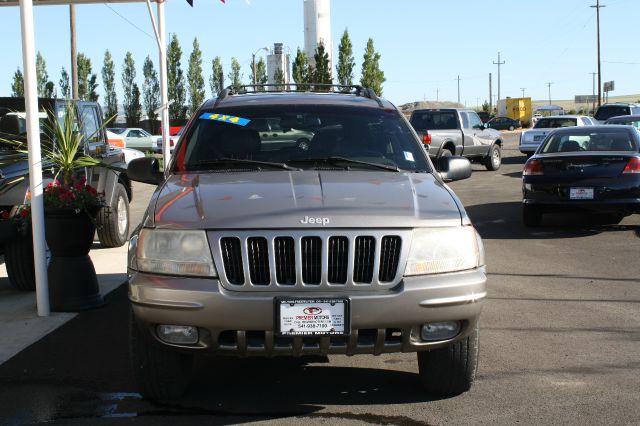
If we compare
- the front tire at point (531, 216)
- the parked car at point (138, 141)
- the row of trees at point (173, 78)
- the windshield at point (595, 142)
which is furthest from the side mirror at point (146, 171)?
the row of trees at point (173, 78)

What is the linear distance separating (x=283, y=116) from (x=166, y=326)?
2.06 m

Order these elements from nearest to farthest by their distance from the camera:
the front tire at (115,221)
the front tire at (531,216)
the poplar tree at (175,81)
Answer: the front tire at (115,221)
the front tire at (531,216)
the poplar tree at (175,81)

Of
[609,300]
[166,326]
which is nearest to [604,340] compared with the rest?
[609,300]

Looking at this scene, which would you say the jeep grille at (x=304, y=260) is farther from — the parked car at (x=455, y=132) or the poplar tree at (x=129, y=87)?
the poplar tree at (x=129, y=87)

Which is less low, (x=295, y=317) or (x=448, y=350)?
(x=295, y=317)

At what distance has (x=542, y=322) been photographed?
6.73 meters

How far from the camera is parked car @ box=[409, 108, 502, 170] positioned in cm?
2336

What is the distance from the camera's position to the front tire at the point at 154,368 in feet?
15.1

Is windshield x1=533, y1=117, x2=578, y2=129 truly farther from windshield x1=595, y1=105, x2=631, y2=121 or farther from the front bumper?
the front bumper

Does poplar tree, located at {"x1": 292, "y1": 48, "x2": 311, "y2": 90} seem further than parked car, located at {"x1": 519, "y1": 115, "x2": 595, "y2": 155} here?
Yes

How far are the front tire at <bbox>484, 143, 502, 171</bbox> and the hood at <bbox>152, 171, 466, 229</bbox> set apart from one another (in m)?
20.7

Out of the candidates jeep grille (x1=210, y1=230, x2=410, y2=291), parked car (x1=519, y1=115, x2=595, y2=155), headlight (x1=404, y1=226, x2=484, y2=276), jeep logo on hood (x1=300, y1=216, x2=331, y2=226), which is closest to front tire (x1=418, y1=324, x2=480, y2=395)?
headlight (x1=404, y1=226, x2=484, y2=276)

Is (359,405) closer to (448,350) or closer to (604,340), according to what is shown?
(448,350)

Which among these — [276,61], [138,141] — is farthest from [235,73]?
[138,141]
